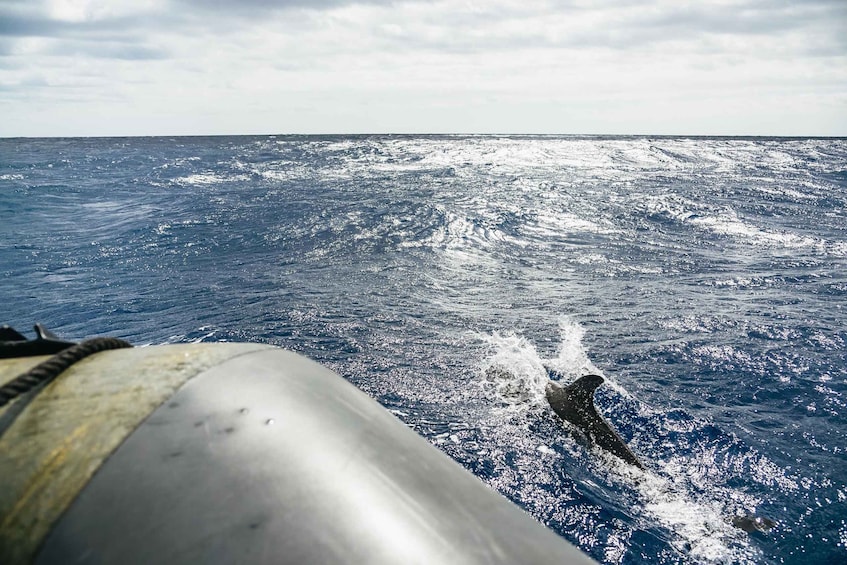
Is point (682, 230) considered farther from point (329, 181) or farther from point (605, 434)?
point (329, 181)

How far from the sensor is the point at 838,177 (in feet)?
154

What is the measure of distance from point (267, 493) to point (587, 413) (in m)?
7.69

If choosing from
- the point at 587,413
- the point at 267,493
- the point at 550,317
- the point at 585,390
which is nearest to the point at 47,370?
the point at 267,493

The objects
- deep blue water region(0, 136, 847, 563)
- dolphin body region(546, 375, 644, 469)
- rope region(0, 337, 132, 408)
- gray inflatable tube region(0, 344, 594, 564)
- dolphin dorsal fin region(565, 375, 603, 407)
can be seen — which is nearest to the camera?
gray inflatable tube region(0, 344, 594, 564)

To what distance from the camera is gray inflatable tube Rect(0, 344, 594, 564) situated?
61.0 inches

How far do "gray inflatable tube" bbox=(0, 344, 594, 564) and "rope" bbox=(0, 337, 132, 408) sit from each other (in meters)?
0.05

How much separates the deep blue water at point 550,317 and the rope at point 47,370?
5900mm

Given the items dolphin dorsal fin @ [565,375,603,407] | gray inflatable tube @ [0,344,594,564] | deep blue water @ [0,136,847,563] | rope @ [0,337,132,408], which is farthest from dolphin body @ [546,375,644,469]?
rope @ [0,337,132,408]

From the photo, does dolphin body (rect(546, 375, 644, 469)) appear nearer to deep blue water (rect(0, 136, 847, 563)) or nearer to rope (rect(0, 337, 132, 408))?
deep blue water (rect(0, 136, 847, 563))

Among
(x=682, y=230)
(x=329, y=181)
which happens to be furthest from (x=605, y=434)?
(x=329, y=181)

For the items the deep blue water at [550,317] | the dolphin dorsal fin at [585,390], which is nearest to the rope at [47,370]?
the deep blue water at [550,317]

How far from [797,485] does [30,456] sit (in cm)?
900

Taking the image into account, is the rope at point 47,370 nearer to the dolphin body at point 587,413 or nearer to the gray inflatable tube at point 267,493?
the gray inflatable tube at point 267,493

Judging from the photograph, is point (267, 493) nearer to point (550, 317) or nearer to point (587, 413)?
point (587, 413)
